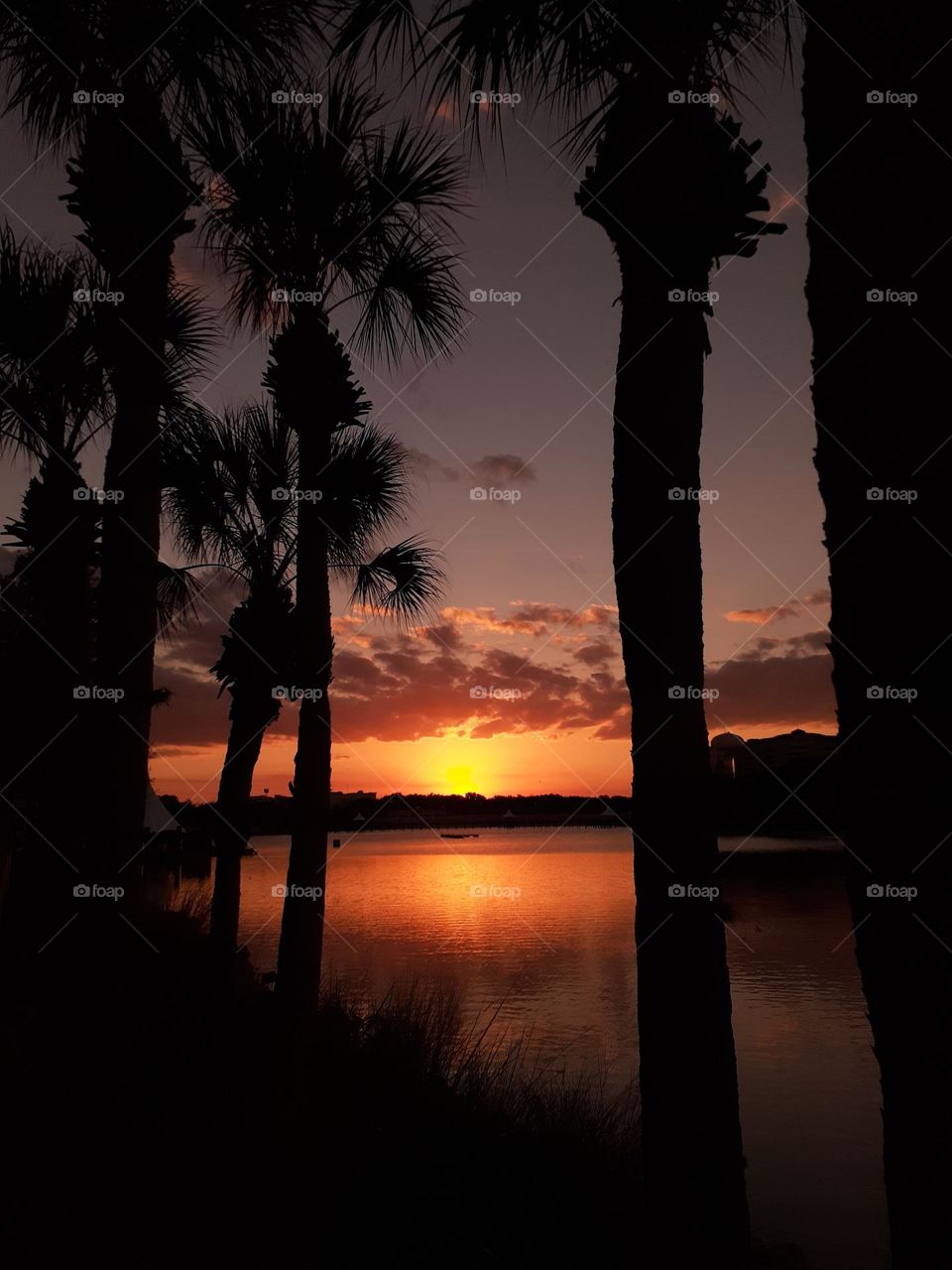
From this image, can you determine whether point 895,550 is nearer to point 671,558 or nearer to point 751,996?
point 671,558

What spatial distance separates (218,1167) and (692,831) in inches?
137

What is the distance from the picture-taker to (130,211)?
8.87 m

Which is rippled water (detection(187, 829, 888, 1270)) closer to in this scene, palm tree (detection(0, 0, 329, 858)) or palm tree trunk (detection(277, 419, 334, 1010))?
palm tree trunk (detection(277, 419, 334, 1010))

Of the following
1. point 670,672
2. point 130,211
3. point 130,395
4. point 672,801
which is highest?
point 130,211

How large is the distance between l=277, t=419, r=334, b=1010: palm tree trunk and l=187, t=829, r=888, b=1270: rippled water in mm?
5036

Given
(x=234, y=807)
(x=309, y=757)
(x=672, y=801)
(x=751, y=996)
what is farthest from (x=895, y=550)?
(x=751, y=996)

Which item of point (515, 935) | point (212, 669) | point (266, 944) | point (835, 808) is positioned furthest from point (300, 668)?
point (515, 935)

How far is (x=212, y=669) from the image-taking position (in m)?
12.0

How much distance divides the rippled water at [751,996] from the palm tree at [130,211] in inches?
302

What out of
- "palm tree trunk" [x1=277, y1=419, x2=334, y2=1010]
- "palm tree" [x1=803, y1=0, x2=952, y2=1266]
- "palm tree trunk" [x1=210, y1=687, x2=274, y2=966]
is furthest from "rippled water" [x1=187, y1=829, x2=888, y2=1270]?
"palm tree" [x1=803, y1=0, x2=952, y2=1266]

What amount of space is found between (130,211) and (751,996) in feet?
67.0

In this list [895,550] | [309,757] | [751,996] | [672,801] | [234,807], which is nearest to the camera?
[895,550]

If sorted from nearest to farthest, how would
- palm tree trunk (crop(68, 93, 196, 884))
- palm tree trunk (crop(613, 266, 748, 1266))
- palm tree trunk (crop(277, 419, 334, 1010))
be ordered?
palm tree trunk (crop(613, 266, 748, 1266)) → palm tree trunk (crop(68, 93, 196, 884)) → palm tree trunk (crop(277, 419, 334, 1010))

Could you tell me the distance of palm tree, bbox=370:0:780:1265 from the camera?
14.4ft
